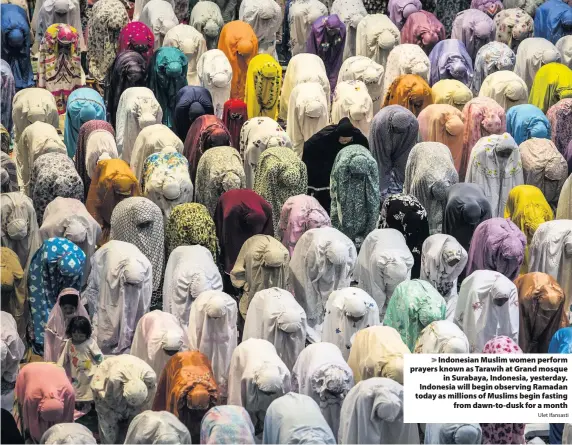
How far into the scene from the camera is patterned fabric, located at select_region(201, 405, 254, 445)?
22.9 meters

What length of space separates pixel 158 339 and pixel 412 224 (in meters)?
4.62

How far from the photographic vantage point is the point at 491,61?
3312 centimetres

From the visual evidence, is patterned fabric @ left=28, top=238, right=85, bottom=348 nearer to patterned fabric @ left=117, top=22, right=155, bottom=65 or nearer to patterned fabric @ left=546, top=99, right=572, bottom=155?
patterned fabric @ left=117, top=22, right=155, bottom=65

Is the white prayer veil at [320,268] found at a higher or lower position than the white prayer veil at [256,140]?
lower

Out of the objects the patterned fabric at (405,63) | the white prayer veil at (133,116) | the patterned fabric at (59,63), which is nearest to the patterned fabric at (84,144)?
the white prayer veil at (133,116)

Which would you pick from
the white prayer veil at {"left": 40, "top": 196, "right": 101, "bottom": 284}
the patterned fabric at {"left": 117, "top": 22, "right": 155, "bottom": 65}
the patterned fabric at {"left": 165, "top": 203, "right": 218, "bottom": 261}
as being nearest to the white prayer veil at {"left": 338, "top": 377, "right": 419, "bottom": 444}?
the patterned fabric at {"left": 165, "top": 203, "right": 218, "bottom": 261}

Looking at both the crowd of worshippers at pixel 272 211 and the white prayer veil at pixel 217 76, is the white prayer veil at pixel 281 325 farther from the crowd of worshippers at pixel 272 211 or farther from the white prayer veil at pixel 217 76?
the white prayer veil at pixel 217 76

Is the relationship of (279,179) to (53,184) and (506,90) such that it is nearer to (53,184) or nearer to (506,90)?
(53,184)

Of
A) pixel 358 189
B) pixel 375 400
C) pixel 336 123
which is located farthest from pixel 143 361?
pixel 336 123

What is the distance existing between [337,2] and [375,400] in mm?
12476

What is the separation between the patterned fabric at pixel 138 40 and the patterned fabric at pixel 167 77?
33cm

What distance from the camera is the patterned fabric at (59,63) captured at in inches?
1276

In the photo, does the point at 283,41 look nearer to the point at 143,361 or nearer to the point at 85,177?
the point at 85,177

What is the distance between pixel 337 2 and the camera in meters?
34.8
